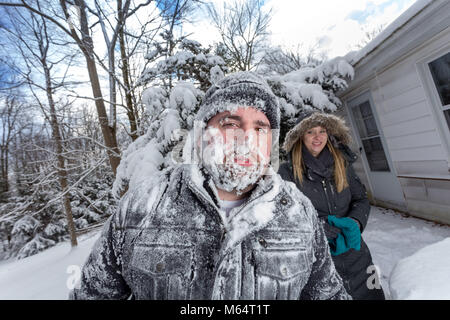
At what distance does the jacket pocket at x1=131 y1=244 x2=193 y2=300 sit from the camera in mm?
774

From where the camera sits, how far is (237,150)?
954 mm

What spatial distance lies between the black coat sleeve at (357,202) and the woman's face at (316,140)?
0.34 metres

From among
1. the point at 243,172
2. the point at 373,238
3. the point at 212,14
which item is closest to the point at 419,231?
the point at 373,238

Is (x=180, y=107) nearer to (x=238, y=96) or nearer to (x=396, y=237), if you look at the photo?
(x=238, y=96)

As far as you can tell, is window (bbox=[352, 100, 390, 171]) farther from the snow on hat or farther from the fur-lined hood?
the snow on hat

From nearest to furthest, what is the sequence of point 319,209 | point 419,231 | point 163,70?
1. point 319,209
2. point 419,231
3. point 163,70

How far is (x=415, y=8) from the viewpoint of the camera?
2.89 meters

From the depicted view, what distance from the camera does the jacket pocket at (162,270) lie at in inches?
30.5

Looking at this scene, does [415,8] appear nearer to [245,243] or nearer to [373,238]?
[373,238]

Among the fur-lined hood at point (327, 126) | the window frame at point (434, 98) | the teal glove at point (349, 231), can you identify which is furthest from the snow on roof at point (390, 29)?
the teal glove at point (349, 231)

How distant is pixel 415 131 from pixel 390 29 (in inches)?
77.6

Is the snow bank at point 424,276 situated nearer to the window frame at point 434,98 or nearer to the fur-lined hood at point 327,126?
the fur-lined hood at point 327,126

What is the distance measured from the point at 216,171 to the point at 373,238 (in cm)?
431

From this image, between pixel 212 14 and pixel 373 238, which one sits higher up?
pixel 212 14
